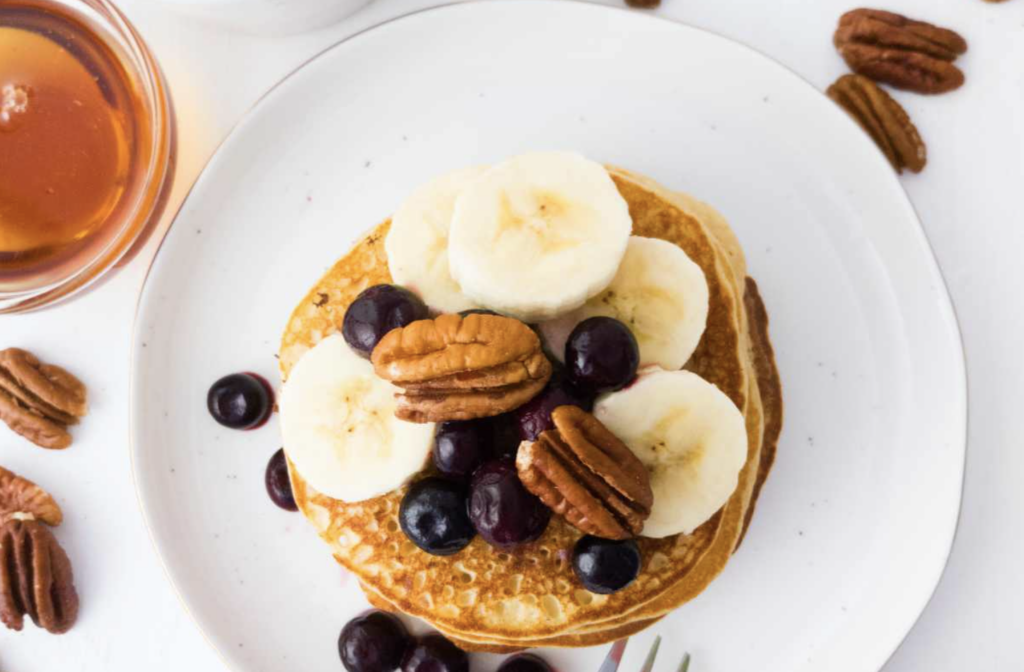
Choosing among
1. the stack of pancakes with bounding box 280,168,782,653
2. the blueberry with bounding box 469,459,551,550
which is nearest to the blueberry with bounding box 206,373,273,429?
the stack of pancakes with bounding box 280,168,782,653

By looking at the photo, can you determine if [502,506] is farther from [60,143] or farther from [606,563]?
[60,143]

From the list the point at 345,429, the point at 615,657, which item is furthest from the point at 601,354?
the point at 615,657

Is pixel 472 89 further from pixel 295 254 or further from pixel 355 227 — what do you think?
pixel 295 254

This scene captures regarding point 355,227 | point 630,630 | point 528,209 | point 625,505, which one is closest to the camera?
point 625,505

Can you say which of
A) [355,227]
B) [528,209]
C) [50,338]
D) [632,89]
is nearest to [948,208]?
[632,89]

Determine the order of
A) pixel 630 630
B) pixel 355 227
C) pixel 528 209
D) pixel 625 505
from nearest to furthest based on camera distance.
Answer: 1. pixel 625 505
2. pixel 528 209
3. pixel 630 630
4. pixel 355 227

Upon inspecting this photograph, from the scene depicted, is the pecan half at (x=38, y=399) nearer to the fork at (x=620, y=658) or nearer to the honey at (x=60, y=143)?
the honey at (x=60, y=143)
